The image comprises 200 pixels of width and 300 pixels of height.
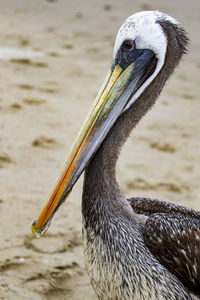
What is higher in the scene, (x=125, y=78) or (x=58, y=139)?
(x=125, y=78)

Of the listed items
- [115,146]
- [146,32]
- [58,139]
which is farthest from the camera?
[58,139]

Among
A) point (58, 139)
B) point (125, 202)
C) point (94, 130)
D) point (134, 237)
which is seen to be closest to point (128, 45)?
point (94, 130)

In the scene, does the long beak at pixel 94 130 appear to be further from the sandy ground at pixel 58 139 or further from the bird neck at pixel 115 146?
the sandy ground at pixel 58 139

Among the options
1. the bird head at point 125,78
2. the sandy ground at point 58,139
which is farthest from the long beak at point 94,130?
the sandy ground at point 58,139

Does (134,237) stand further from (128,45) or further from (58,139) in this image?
(58,139)

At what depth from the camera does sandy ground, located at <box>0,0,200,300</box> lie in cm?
326

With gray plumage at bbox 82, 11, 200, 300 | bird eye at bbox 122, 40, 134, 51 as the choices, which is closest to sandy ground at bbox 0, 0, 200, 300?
gray plumage at bbox 82, 11, 200, 300

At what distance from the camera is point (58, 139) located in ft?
16.1

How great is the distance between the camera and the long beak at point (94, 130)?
2.52m

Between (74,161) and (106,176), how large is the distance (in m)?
0.19

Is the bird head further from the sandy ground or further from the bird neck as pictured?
the sandy ground

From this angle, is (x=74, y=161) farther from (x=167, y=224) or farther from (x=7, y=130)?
(x=7, y=130)

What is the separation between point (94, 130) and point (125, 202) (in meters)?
0.41

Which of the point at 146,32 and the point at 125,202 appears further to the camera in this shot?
the point at 125,202
